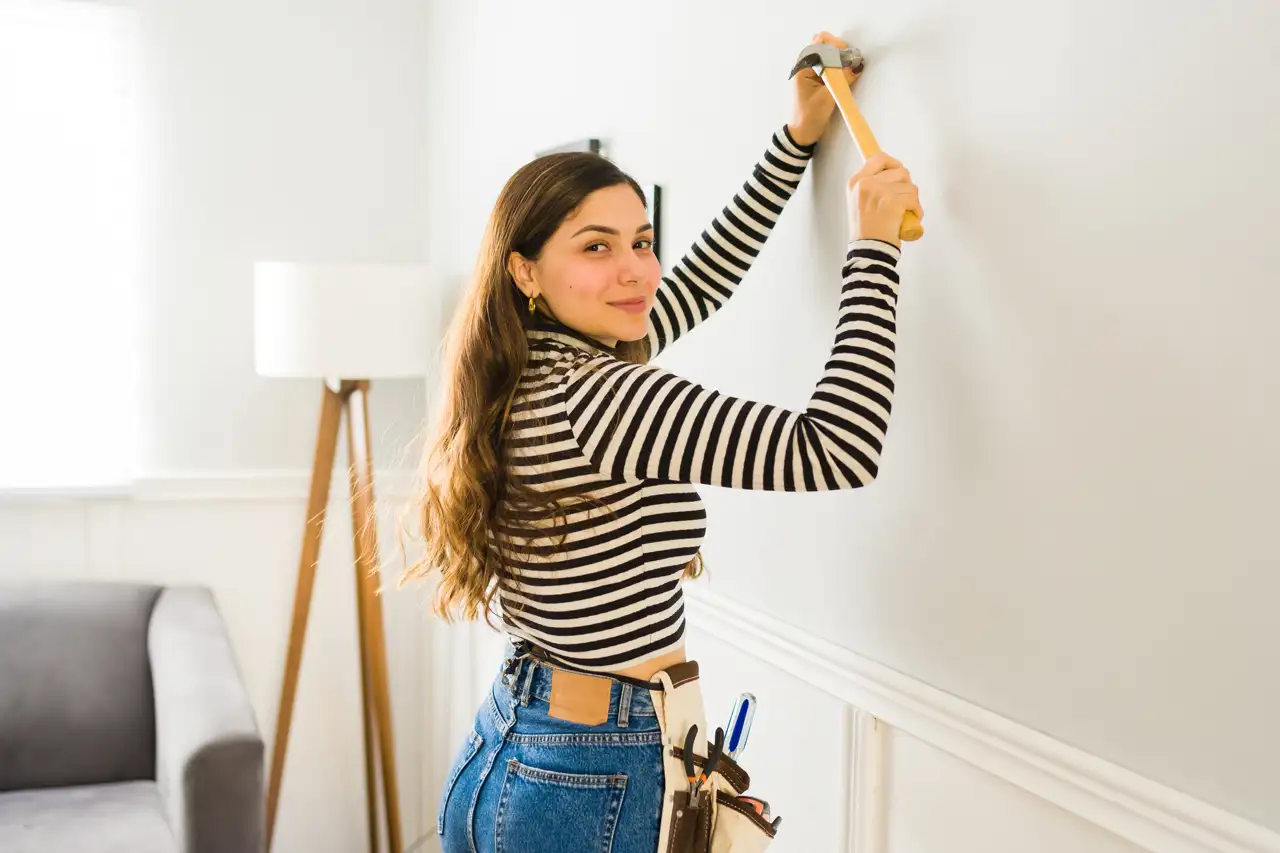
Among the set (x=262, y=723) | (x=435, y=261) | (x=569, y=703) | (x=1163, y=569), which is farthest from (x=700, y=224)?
(x=262, y=723)

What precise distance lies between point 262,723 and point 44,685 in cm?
63

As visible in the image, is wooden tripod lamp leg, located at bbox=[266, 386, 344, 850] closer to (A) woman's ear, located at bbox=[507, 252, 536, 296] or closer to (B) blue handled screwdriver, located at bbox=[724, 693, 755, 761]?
(A) woman's ear, located at bbox=[507, 252, 536, 296]

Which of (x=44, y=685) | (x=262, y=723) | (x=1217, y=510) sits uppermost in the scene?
(x=1217, y=510)

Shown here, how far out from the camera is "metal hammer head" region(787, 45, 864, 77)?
4.33 feet

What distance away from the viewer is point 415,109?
312 centimetres

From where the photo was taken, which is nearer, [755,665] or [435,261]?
[755,665]

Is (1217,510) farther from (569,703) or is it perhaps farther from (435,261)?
(435,261)

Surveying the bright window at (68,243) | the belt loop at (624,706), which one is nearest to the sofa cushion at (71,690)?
the bright window at (68,243)

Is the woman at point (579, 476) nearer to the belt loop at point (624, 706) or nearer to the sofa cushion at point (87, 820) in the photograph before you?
the belt loop at point (624, 706)

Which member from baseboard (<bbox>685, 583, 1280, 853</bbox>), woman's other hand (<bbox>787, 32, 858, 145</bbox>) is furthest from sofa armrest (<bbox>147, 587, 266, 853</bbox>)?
woman's other hand (<bbox>787, 32, 858, 145</bbox>)

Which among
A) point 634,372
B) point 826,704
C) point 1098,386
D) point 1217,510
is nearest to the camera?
point 1217,510

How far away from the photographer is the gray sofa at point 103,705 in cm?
212

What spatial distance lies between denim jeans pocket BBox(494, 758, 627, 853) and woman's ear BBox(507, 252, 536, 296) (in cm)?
52

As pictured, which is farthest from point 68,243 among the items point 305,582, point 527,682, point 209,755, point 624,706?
point 624,706
